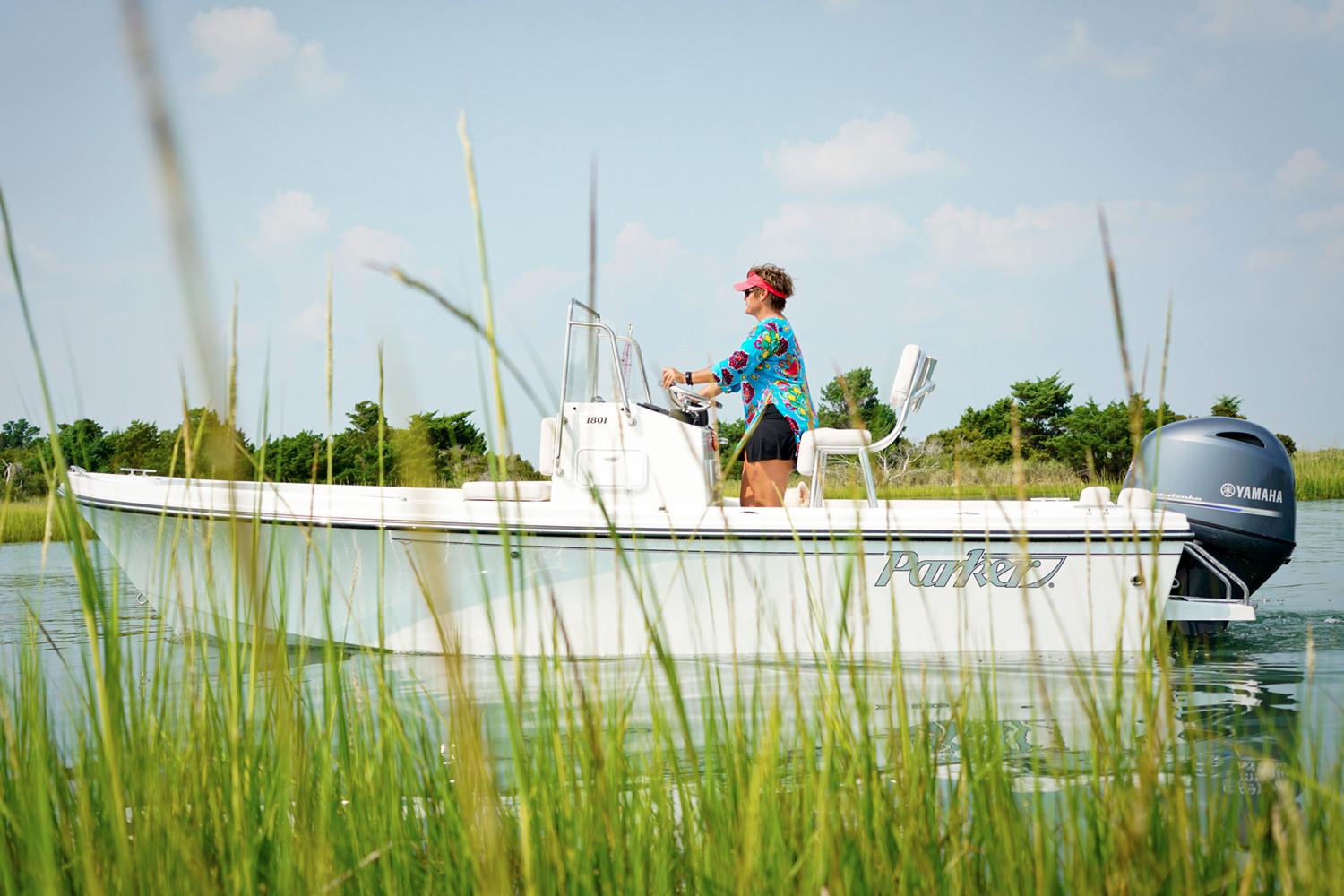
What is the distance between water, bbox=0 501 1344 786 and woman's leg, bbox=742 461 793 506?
2.65 feet

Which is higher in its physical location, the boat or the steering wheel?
the steering wheel

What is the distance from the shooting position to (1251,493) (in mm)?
5016

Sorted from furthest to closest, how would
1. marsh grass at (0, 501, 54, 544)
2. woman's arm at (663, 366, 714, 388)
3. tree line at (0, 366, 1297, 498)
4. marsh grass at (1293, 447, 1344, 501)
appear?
marsh grass at (1293, 447, 1344, 501) → marsh grass at (0, 501, 54, 544) → woman's arm at (663, 366, 714, 388) → tree line at (0, 366, 1297, 498)

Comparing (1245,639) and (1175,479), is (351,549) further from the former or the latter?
(1245,639)

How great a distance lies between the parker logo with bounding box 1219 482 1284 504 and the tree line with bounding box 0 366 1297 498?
3.08 ft

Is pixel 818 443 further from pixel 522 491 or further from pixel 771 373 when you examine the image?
pixel 522 491

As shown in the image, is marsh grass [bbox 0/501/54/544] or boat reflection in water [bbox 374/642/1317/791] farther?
marsh grass [bbox 0/501/54/544]

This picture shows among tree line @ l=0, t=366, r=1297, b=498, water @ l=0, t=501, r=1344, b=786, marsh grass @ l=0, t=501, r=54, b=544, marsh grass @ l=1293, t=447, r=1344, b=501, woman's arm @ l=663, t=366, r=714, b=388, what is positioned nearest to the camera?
tree line @ l=0, t=366, r=1297, b=498

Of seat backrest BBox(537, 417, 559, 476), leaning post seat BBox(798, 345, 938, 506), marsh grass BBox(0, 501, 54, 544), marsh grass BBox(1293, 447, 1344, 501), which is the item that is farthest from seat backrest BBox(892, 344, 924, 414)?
marsh grass BBox(1293, 447, 1344, 501)

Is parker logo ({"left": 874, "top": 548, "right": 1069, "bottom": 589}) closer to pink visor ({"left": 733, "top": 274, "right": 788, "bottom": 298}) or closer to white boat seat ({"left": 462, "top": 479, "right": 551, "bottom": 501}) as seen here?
pink visor ({"left": 733, "top": 274, "right": 788, "bottom": 298})

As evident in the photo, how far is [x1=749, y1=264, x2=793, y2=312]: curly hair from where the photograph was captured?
4.84 metres

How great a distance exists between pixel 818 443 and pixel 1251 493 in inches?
87.4

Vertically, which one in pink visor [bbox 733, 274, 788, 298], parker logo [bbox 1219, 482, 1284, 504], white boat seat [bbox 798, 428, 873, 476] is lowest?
parker logo [bbox 1219, 482, 1284, 504]

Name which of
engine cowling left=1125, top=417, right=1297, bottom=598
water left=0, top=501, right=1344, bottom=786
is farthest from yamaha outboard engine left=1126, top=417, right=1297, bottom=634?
water left=0, top=501, right=1344, bottom=786
